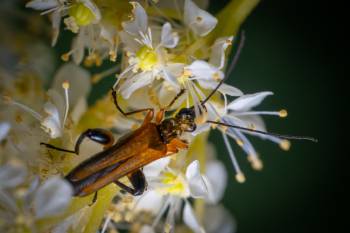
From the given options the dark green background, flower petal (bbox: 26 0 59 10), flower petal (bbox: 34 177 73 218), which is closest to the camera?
flower petal (bbox: 34 177 73 218)

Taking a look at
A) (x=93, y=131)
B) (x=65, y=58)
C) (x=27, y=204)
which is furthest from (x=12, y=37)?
(x=27, y=204)

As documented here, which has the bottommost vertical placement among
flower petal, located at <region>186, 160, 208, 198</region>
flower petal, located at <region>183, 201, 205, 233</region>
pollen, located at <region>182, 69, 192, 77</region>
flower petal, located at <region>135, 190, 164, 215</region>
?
flower petal, located at <region>135, 190, 164, 215</region>

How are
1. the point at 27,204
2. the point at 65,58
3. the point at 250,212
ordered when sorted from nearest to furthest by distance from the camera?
the point at 27,204 < the point at 65,58 < the point at 250,212

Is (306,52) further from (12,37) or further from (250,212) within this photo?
(12,37)

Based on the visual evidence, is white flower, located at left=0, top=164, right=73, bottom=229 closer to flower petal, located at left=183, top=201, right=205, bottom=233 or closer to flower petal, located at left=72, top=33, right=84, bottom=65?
flower petal, located at left=72, top=33, right=84, bottom=65

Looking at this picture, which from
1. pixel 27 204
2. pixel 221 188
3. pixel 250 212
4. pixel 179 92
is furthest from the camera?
pixel 250 212

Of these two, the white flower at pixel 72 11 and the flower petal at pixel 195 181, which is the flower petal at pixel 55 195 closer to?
the flower petal at pixel 195 181

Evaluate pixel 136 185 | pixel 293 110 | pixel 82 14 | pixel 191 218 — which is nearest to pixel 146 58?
pixel 82 14

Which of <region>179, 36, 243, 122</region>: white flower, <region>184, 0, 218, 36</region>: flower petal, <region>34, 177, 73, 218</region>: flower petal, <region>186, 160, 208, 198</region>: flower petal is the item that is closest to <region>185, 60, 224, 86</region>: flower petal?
<region>179, 36, 243, 122</region>: white flower
